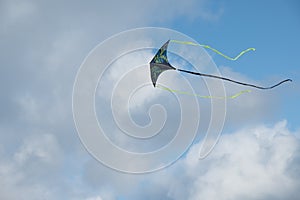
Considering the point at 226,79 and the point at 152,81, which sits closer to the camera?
the point at 226,79

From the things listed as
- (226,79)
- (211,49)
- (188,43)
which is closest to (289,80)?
(226,79)

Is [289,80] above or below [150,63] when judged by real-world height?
below

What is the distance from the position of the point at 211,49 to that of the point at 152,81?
15021mm

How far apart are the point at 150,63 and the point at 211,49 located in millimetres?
14807

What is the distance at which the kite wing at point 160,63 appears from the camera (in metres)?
53.0

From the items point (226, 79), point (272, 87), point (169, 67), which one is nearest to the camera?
point (272, 87)

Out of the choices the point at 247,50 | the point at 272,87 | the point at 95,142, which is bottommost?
the point at 95,142

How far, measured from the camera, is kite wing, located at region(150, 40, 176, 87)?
53.0 metres

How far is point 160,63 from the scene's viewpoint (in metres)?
53.3

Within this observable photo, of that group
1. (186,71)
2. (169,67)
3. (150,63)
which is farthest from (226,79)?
(150,63)

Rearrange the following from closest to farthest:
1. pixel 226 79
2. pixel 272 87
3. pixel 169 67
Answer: pixel 272 87, pixel 226 79, pixel 169 67

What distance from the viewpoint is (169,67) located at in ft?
171

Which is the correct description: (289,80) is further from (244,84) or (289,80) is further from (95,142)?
(95,142)

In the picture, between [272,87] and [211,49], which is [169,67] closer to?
[211,49]
